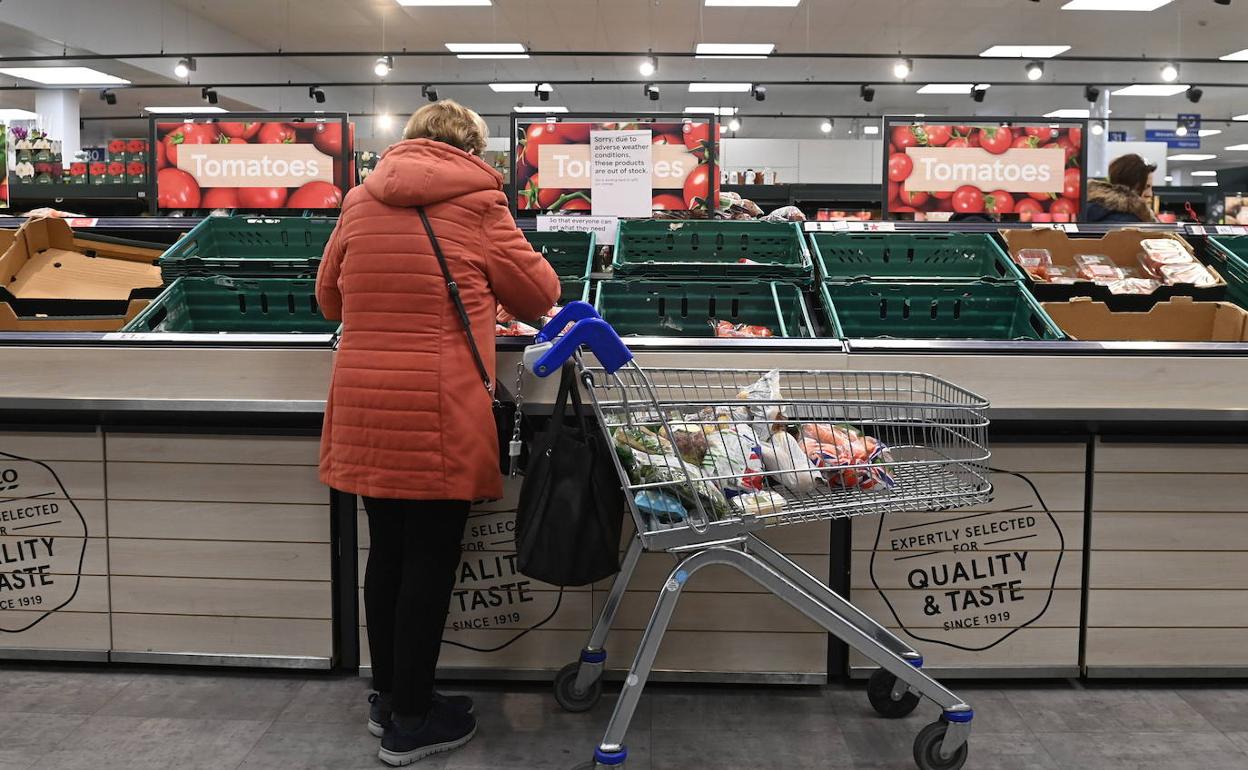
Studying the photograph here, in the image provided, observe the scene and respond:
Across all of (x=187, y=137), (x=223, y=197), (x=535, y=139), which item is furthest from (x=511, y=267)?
(x=187, y=137)

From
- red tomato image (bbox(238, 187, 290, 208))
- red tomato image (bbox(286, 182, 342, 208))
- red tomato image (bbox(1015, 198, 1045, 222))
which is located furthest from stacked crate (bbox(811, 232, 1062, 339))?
red tomato image (bbox(238, 187, 290, 208))

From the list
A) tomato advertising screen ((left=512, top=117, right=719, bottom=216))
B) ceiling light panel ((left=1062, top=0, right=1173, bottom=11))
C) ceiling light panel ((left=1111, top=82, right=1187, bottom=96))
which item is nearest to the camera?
tomato advertising screen ((left=512, top=117, right=719, bottom=216))

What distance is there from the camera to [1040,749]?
254 centimetres

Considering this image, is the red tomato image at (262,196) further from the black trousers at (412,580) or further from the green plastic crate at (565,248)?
the black trousers at (412,580)

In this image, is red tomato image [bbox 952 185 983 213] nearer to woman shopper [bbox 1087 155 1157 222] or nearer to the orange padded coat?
woman shopper [bbox 1087 155 1157 222]

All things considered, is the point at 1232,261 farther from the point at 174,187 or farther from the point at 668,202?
the point at 174,187

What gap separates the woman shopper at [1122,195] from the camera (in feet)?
16.0

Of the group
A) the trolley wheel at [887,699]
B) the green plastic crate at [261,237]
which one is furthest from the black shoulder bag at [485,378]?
the green plastic crate at [261,237]

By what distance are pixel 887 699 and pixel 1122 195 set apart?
335 centimetres

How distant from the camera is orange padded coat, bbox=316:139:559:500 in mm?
2281

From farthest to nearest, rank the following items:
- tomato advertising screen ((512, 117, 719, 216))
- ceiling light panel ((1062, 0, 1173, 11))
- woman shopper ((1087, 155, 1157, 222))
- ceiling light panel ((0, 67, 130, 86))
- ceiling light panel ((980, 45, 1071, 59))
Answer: ceiling light panel ((980, 45, 1071, 59)) → ceiling light panel ((0, 67, 130, 86)) → ceiling light panel ((1062, 0, 1173, 11)) → woman shopper ((1087, 155, 1157, 222)) → tomato advertising screen ((512, 117, 719, 216))

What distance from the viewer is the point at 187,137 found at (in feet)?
12.9

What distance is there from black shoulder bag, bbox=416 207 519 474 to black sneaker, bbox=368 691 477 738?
0.64m

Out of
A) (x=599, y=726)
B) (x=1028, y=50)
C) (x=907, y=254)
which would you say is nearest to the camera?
(x=599, y=726)
